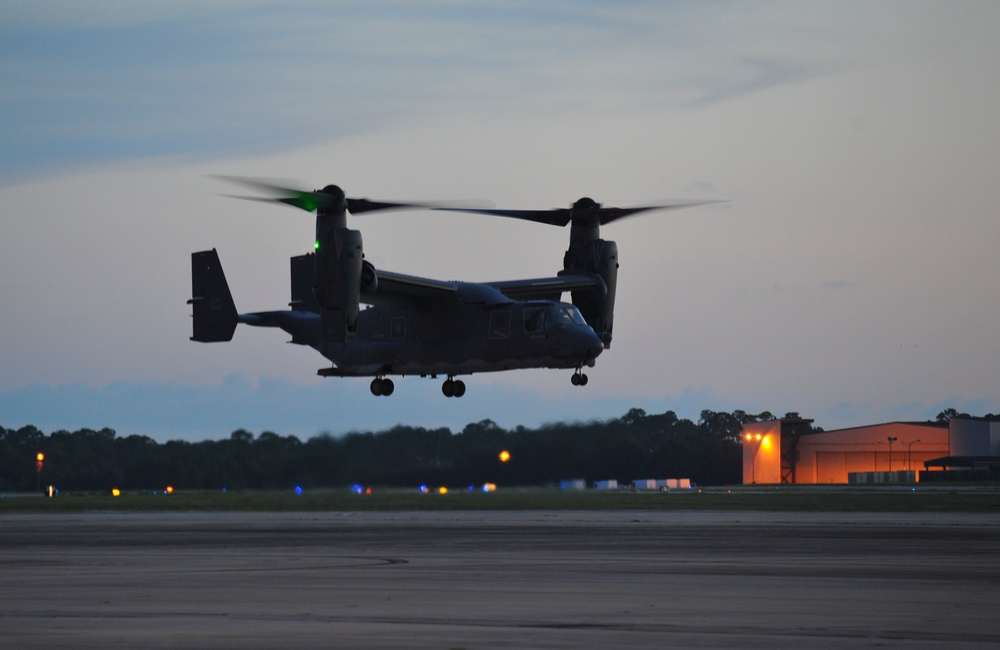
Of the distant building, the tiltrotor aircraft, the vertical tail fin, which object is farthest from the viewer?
the distant building

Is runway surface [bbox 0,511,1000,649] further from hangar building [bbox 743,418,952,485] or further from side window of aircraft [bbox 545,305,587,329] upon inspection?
hangar building [bbox 743,418,952,485]

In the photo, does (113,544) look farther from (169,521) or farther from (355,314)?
(355,314)

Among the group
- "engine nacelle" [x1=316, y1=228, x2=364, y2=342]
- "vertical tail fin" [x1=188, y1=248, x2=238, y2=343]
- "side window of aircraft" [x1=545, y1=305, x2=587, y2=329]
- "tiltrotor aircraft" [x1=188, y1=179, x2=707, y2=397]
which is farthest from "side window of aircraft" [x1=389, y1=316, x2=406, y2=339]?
"engine nacelle" [x1=316, y1=228, x2=364, y2=342]

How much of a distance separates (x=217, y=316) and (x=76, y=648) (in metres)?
51.5

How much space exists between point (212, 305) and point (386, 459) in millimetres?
12741

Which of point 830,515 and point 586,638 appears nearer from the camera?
point 586,638

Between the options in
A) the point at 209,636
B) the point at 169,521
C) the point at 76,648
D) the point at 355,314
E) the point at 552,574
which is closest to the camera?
the point at 76,648

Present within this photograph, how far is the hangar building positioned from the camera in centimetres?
13488

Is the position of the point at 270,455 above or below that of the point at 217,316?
below

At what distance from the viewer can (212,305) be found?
204 ft

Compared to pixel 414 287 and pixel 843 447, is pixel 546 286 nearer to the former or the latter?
pixel 414 287

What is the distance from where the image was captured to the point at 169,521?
141ft

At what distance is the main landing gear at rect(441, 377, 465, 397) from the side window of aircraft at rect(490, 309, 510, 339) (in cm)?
542

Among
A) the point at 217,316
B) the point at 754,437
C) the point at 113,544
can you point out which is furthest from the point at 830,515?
the point at 754,437
